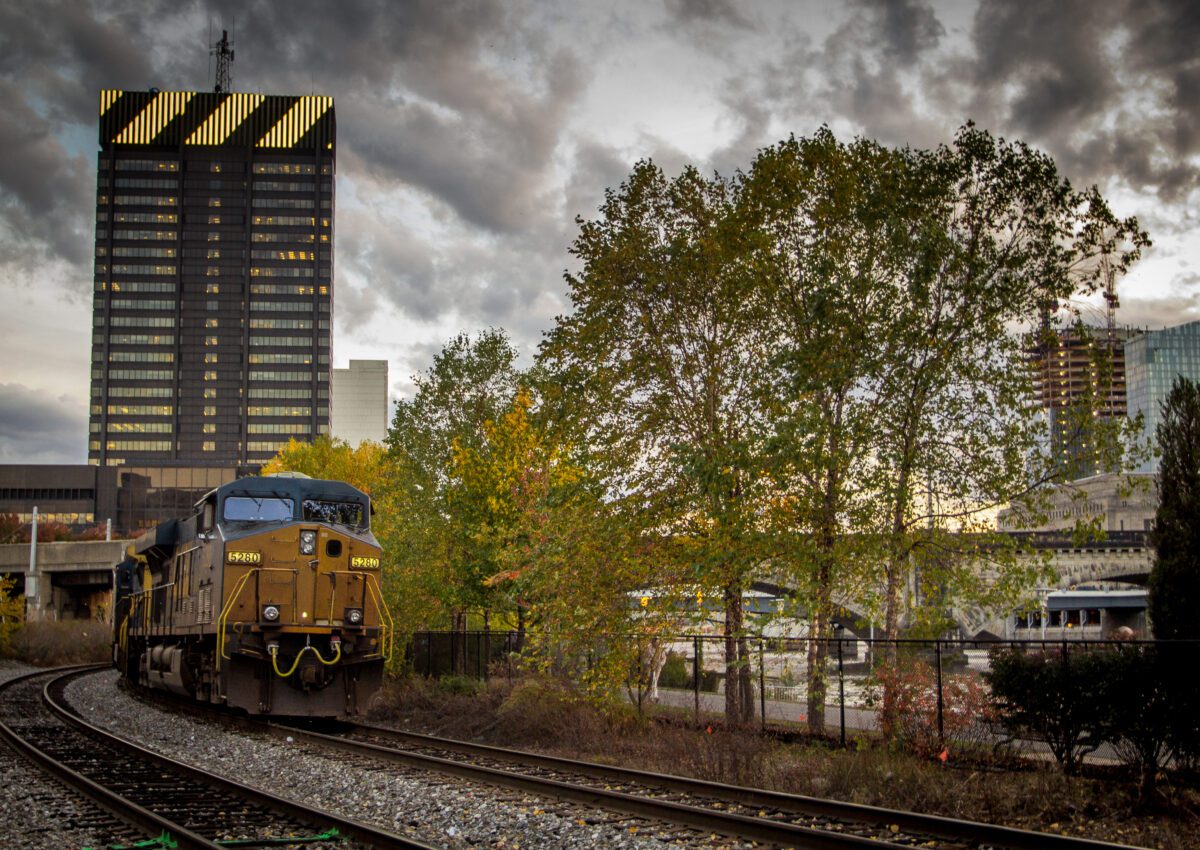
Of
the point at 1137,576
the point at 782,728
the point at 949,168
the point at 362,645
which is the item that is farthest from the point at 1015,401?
the point at 1137,576

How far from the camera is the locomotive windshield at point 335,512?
21.9 m

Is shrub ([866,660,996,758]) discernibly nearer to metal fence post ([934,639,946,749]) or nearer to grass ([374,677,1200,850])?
metal fence post ([934,639,946,749])

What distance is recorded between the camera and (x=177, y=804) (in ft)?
41.5

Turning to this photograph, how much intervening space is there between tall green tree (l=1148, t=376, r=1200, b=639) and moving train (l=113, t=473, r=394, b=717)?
14084 mm

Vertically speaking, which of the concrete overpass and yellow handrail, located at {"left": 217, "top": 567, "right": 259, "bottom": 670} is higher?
yellow handrail, located at {"left": 217, "top": 567, "right": 259, "bottom": 670}

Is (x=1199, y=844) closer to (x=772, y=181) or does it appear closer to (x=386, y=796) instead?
(x=386, y=796)

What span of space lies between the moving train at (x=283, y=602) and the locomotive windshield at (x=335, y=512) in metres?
0.02

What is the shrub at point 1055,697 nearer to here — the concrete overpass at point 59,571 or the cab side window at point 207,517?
the cab side window at point 207,517

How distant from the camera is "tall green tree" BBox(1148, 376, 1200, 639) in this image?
15.1m

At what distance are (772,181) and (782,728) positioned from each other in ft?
33.9

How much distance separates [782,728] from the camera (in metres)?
19.6

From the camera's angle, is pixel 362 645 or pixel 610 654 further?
pixel 362 645

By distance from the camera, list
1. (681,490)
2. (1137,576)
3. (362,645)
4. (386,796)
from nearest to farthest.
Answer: (386,796) < (681,490) < (362,645) < (1137,576)

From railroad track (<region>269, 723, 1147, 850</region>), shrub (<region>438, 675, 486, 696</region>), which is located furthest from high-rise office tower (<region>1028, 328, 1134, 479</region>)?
shrub (<region>438, 675, 486, 696</region>)
